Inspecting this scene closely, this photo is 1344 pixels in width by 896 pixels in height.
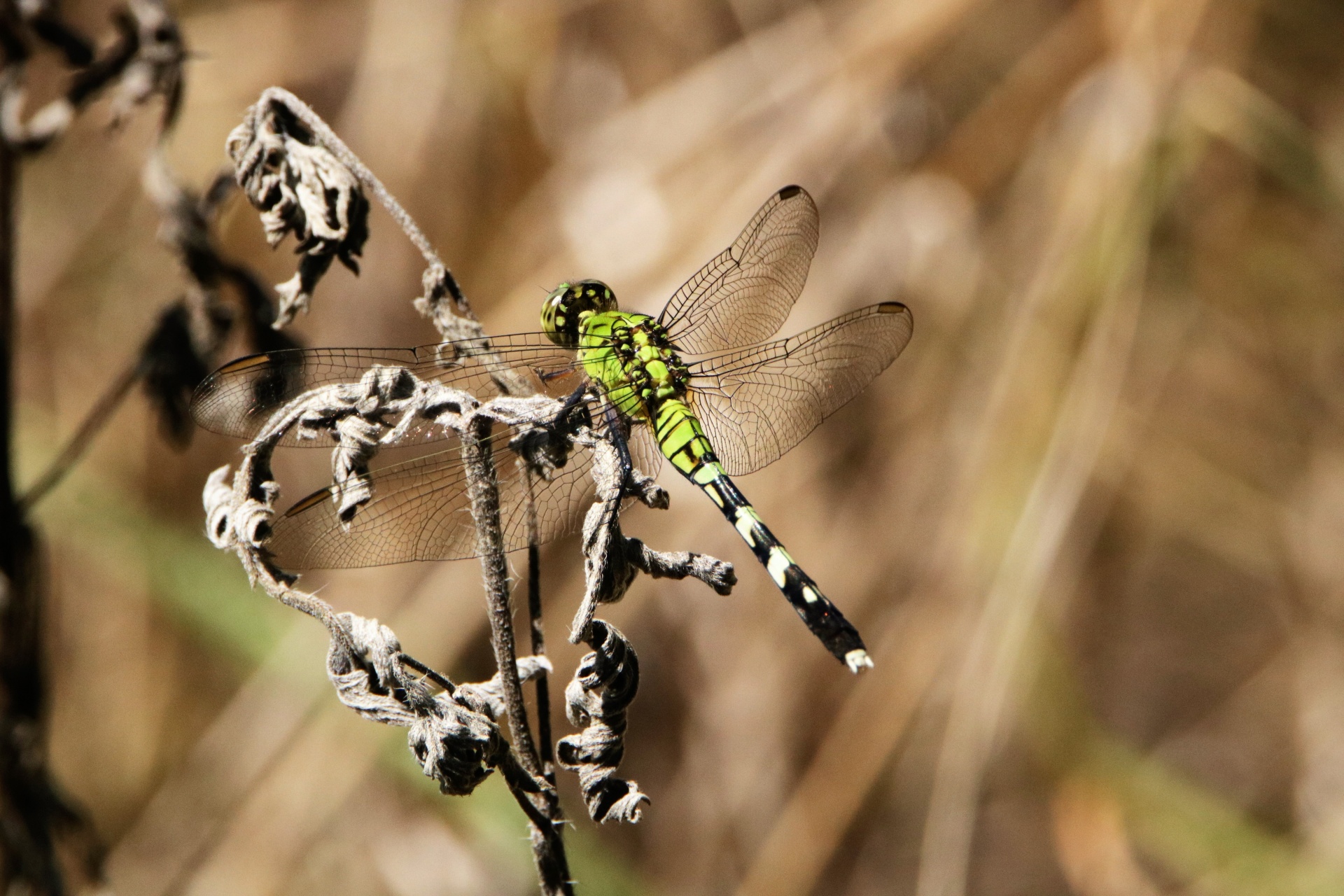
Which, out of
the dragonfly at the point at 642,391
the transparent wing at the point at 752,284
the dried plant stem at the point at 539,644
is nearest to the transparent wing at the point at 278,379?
the dragonfly at the point at 642,391

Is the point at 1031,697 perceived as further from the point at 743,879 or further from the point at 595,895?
the point at 595,895

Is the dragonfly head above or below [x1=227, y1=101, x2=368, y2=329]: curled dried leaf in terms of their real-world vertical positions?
below

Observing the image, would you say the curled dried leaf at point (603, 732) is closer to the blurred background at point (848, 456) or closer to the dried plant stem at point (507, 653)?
the dried plant stem at point (507, 653)

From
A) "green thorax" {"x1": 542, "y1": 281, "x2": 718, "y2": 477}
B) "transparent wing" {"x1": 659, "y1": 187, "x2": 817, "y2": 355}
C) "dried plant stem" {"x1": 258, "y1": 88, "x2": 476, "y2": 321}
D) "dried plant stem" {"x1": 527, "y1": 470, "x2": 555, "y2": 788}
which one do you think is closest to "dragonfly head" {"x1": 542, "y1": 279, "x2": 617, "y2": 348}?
"green thorax" {"x1": 542, "y1": 281, "x2": 718, "y2": 477}

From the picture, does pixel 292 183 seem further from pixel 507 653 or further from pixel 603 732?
pixel 603 732

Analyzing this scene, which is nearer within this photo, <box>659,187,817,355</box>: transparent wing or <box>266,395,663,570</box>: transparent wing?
<box>266,395,663,570</box>: transparent wing

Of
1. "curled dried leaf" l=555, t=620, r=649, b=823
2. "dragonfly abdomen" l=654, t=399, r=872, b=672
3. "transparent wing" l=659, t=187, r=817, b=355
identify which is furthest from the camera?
"transparent wing" l=659, t=187, r=817, b=355

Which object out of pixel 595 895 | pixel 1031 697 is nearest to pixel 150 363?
pixel 595 895

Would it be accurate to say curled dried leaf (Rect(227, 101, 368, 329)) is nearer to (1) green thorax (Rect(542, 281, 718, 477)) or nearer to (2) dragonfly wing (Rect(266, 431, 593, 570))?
(2) dragonfly wing (Rect(266, 431, 593, 570))
